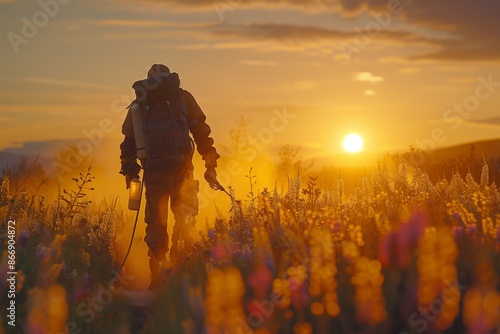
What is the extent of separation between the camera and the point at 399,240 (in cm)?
648

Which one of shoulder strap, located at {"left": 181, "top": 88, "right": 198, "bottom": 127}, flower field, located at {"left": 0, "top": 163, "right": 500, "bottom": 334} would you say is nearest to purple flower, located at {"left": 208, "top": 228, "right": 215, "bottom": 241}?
flower field, located at {"left": 0, "top": 163, "right": 500, "bottom": 334}

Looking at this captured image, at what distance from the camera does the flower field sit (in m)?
5.65

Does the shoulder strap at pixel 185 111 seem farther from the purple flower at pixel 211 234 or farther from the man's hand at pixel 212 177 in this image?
the purple flower at pixel 211 234

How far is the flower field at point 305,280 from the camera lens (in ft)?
18.5

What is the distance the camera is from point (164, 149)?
988cm

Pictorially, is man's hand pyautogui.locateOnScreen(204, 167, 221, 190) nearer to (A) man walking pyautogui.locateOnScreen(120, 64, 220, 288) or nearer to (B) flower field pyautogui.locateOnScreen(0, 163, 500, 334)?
(A) man walking pyautogui.locateOnScreen(120, 64, 220, 288)

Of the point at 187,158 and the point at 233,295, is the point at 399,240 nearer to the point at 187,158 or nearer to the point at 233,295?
the point at 233,295

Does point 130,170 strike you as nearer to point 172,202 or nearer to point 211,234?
point 172,202

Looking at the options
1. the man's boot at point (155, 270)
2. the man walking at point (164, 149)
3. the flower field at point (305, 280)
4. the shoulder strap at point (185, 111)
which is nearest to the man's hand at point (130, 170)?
the man walking at point (164, 149)

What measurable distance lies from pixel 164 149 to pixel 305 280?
426cm

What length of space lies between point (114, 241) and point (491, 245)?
664 cm

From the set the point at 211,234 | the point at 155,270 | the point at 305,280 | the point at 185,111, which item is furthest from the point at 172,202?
the point at 305,280

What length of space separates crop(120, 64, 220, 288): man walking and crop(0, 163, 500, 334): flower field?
1178 millimetres

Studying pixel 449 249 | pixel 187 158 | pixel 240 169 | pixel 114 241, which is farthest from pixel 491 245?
pixel 240 169
